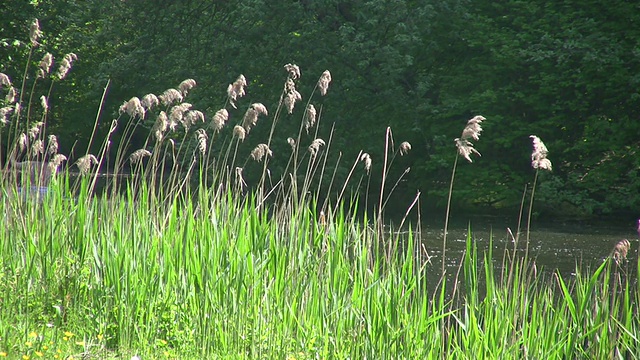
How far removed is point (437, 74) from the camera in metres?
20.1

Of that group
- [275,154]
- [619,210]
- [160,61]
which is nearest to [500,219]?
[619,210]

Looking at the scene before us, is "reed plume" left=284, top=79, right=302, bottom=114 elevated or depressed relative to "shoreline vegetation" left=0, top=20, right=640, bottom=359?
elevated

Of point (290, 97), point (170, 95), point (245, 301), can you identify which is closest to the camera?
point (245, 301)

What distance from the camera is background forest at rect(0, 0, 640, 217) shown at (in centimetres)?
1723

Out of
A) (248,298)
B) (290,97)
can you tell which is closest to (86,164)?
(290,97)

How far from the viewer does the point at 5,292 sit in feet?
14.5

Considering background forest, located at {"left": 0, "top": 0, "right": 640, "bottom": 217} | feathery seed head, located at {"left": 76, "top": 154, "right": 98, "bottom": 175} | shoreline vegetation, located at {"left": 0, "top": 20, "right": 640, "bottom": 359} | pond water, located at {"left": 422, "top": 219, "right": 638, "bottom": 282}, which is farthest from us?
background forest, located at {"left": 0, "top": 0, "right": 640, "bottom": 217}

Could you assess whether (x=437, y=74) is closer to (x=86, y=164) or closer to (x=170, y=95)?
(x=170, y=95)

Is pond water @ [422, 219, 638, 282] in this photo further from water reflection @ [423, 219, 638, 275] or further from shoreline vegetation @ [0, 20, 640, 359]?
shoreline vegetation @ [0, 20, 640, 359]

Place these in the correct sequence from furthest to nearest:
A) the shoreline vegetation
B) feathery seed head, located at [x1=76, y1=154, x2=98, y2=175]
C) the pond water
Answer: the pond water → feathery seed head, located at [x1=76, y1=154, x2=98, y2=175] → the shoreline vegetation

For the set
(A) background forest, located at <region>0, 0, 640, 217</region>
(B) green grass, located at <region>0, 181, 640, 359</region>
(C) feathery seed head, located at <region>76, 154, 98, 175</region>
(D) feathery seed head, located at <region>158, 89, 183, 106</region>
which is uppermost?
(A) background forest, located at <region>0, 0, 640, 217</region>

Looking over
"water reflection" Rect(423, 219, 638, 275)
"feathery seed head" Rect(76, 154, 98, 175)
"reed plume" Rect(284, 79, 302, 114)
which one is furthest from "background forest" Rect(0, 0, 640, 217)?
"feathery seed head" Rect(76, 154, 98, 175)

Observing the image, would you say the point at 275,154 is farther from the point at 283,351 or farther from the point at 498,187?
the point at 283,351

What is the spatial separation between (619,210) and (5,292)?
577 inches
